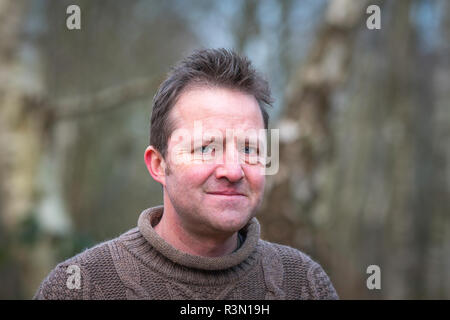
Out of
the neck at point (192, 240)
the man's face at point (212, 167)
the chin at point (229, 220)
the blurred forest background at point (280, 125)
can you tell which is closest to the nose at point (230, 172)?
the man's face at point (212, 167)

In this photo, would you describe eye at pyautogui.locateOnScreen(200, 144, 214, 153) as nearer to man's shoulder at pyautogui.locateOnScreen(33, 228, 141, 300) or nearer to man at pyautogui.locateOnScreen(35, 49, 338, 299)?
man at pyautogui.locateOnScreen(35, 49, 338, 299)

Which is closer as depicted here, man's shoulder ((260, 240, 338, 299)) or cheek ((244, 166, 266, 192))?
cheek ((244, 166, 266, 192))

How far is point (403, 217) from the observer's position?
40.1ft

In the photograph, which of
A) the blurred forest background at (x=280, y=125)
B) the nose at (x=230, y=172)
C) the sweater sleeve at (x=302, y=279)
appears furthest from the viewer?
the blurred forest background at (x=280, y=125)

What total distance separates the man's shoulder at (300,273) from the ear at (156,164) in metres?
0.56

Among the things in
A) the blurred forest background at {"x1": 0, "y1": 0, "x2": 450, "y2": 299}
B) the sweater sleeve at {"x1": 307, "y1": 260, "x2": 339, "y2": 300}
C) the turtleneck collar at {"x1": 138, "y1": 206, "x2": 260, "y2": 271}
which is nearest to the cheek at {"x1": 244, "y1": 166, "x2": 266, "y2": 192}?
the turtleneck collar at {"x1": 138, "y1": 206, "x2": 260, "y2": 271}

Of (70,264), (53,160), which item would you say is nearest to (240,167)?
(70,264)

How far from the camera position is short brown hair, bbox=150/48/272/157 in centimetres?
219

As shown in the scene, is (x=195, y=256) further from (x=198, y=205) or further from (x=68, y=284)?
(x=68, y=284)

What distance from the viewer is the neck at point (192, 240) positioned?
2.19 meters

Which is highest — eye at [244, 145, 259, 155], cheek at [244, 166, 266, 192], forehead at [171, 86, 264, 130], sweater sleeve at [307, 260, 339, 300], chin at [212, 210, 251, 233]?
forehead at [171, 86, 264, 130]

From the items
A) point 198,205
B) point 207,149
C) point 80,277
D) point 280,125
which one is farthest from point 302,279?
point 280,125

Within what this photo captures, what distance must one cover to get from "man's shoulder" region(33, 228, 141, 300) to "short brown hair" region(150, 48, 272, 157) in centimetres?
49

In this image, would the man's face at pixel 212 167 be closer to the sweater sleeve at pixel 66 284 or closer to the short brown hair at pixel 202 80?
the short brown hair at pixel 202 80
